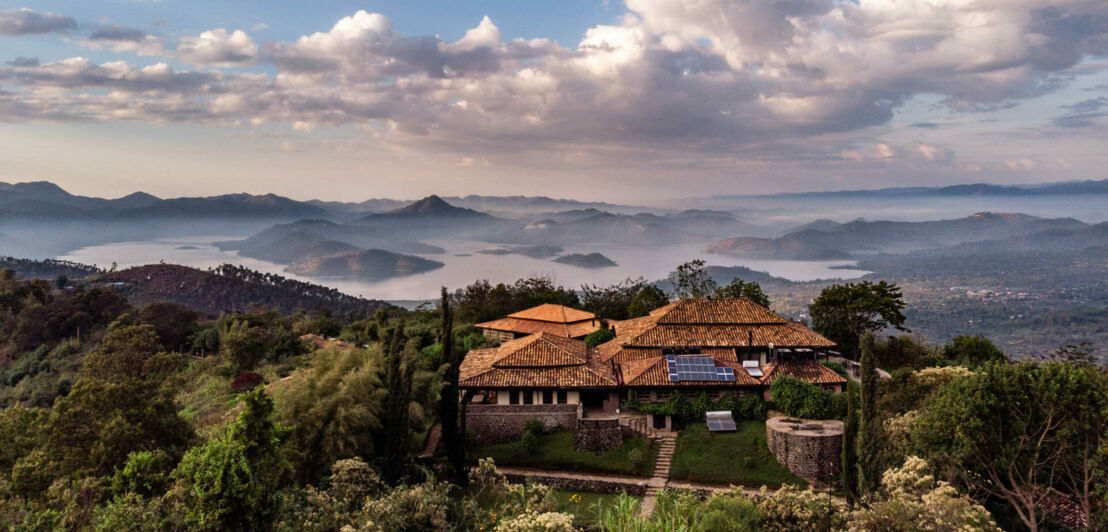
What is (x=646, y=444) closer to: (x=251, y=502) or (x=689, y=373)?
(x=689, y=373)

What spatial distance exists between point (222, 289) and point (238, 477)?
99.9 metres

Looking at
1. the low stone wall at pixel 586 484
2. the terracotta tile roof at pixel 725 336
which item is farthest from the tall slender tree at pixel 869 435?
the terracotta tile roof at pixel 725 336

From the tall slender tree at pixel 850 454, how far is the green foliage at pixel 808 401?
3.28 metres

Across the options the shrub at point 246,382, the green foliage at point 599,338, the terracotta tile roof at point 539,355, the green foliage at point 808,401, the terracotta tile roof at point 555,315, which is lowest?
the shrub at point 246,382

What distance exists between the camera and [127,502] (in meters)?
12.4

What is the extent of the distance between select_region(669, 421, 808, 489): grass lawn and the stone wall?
2.25 metres

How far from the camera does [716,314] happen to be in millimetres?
29828

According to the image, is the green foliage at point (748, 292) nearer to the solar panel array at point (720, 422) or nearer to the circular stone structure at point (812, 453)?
the solar panel array at point (720, 422)

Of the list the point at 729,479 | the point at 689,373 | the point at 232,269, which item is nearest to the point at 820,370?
the point at 689,373

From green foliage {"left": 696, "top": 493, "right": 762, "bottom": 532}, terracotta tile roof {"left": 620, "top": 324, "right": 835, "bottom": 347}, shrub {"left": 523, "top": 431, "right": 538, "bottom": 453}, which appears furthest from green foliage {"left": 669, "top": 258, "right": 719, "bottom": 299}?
green foliage {"left": 696, "top": 493, "right": 762, "bottom": 532}

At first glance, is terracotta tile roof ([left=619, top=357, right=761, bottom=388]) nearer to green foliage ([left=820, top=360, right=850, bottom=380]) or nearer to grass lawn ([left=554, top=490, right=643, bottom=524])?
green foliage ([left=820, top=360, right=850, bottom=380])

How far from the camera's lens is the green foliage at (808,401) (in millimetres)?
22578

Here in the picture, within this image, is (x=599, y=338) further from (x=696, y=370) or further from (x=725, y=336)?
(x=696, y=370)

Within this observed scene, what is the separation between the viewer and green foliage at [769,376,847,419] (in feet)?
74.1
